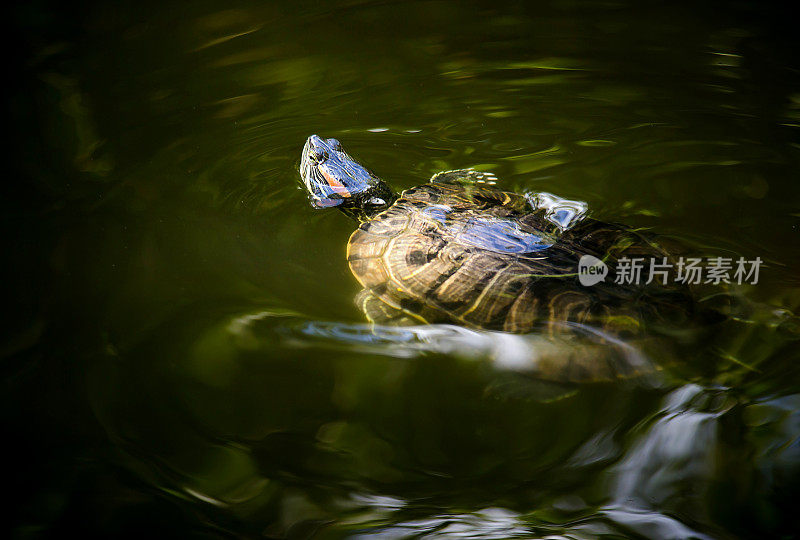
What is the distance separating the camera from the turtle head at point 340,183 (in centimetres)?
243

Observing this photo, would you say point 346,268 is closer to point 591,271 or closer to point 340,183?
point 340,183

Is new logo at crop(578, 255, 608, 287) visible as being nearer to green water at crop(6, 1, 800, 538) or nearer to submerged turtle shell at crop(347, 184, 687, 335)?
submerged turtle shell at crop(347, 184, 687, 335)

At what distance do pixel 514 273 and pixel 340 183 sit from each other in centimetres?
98

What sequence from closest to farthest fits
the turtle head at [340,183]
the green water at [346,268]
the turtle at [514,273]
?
1. the green water at [346,268]
2. the turtle at [514,273]
3. the turtle head at [340,183]

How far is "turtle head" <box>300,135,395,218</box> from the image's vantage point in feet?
7.97

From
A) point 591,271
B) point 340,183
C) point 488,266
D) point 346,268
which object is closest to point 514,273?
point 488,266

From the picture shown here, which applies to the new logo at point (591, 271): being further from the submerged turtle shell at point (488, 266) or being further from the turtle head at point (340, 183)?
the turtle head at point (340, 183)

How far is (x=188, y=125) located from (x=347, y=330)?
5.34ft

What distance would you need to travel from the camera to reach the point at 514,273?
6.18 ft

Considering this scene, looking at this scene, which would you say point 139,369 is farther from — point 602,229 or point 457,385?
point 602,229

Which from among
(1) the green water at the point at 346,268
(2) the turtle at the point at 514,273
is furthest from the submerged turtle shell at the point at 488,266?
(1) the green water at the point at 346,268

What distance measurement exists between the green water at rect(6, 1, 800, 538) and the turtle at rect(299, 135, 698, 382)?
0.10 metres

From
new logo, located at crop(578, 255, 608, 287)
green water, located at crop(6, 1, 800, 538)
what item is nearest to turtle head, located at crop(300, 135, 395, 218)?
green water, located at crop(6, 1, 800, 538)

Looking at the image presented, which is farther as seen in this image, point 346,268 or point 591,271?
point 346,268
